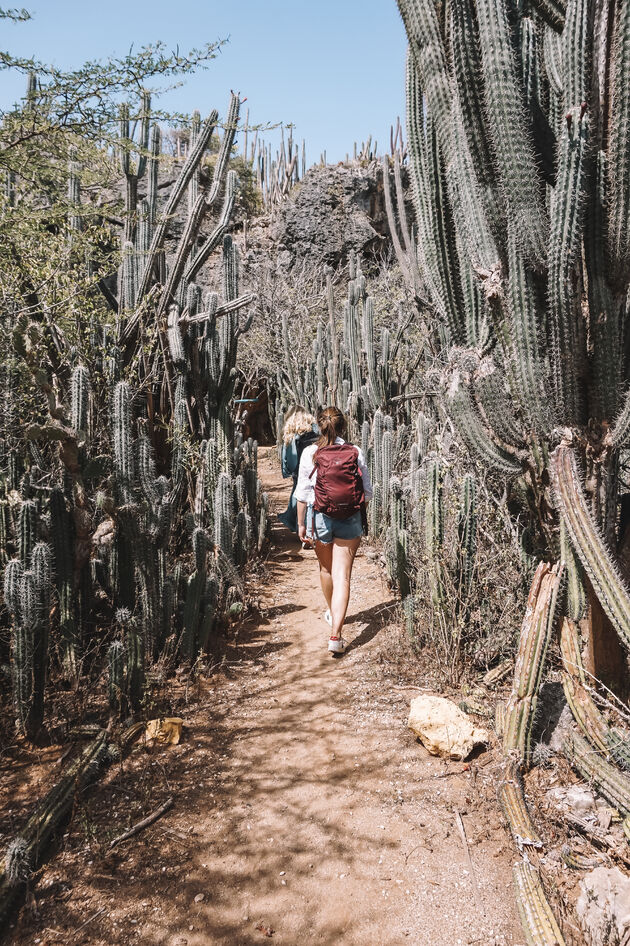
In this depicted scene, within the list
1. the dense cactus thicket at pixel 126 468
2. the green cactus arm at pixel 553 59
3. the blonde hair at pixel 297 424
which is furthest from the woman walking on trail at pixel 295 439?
the green cactus arm at pixel 553 59

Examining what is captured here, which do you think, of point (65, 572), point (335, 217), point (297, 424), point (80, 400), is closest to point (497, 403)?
point (80, 400)

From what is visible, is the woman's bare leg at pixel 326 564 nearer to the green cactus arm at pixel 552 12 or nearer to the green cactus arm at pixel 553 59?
the green cactus arm at pixel 553 59

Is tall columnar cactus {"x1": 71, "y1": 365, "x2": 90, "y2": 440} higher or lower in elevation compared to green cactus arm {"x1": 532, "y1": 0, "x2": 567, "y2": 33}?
lower

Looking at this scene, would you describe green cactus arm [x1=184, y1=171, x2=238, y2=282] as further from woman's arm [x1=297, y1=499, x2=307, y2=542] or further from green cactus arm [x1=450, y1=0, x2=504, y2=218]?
green cactus arm [x1=450, y1=0, x2=504, y2=218]

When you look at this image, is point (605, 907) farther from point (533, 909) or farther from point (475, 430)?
point (475, 430)

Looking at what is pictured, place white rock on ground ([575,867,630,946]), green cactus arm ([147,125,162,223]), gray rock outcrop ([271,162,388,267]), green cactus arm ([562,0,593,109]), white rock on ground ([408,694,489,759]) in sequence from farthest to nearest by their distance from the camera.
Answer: gray rock outcrop ([271,162,388,267]), green cactus arm ([147,125,162,223]), white rock on ground ([408,694,489,759]), green cactus arm ([562,0,593,109]), white rock on ground ([575,867,630,946])

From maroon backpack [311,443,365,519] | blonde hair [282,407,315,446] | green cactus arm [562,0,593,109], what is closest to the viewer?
green cactus arm [562,0,593,109]

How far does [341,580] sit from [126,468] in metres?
1.54

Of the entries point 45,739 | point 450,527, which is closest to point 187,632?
point 45,739

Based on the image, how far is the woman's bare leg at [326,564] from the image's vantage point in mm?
4047

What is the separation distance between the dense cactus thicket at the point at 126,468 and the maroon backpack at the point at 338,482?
78 centimetres

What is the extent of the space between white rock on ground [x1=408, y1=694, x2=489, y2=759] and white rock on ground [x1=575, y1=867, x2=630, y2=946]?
2.69 feet

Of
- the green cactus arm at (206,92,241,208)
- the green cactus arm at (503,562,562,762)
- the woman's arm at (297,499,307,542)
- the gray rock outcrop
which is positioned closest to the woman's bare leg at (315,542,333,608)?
the woman's arm at (297,499,307,542)

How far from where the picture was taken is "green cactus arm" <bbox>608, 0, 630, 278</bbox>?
2148 millimetres
